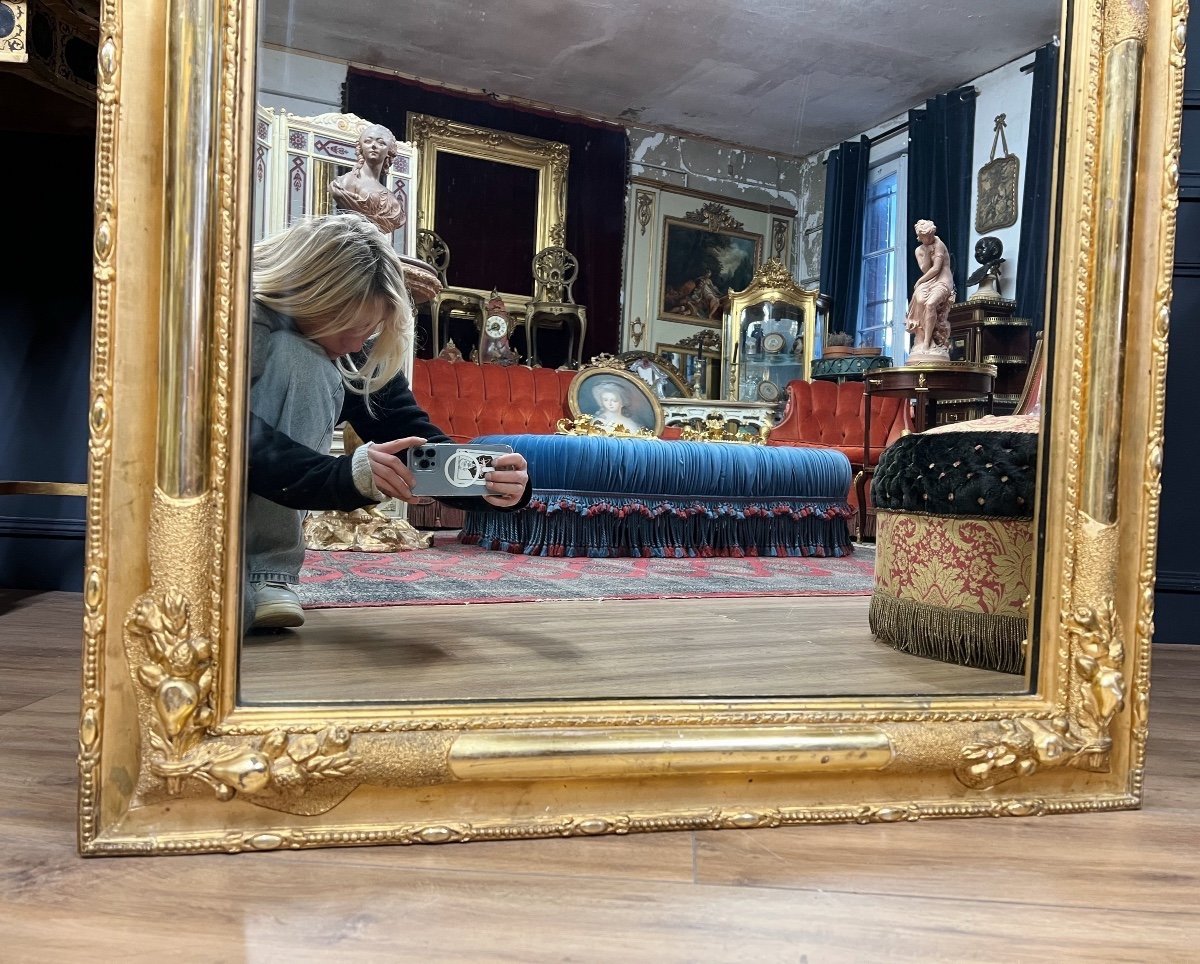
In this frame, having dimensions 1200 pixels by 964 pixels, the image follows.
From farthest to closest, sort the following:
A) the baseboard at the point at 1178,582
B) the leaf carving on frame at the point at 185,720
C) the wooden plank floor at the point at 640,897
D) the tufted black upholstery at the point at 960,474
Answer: the baseboard at the point at 1178,582 < the tufted black upholstery at the point at 960,474 < the leaf carving on frame at the point at 185,720 < the wooden plank floor at the point at 640,897

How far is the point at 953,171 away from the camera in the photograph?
1240 mm

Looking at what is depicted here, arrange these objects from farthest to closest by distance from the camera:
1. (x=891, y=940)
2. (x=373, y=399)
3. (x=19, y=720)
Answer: (x=19, y=720) < (x=373, y=399) < (x=891, y=940)

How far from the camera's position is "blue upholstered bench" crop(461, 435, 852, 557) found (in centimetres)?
120

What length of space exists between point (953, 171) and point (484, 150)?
0.65 m

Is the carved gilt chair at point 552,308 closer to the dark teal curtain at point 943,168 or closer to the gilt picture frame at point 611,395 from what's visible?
the gilt picture frame at point 611,395

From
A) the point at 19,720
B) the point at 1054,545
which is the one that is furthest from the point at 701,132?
the point at 19,720

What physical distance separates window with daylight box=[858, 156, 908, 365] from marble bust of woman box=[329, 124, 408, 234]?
63 centimetres

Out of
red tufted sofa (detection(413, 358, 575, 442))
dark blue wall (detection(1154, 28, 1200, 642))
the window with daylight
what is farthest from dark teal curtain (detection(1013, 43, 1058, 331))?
dark blue wall (detection(1154, 28, 1200, 642))

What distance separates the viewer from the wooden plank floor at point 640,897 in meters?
0.77

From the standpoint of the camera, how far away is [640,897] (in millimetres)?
859

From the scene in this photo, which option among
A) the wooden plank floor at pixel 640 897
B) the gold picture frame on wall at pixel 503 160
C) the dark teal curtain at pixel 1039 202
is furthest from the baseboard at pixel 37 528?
the dark teal curtain at pixel 1039 202

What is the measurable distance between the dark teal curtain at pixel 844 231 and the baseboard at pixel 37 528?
2301 millimetres

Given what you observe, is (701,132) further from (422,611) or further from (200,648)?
(200,648)

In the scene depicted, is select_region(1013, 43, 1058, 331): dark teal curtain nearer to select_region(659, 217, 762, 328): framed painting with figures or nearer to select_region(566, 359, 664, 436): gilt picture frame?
select_region(659, 217, 762, 328): framed painting with figures
